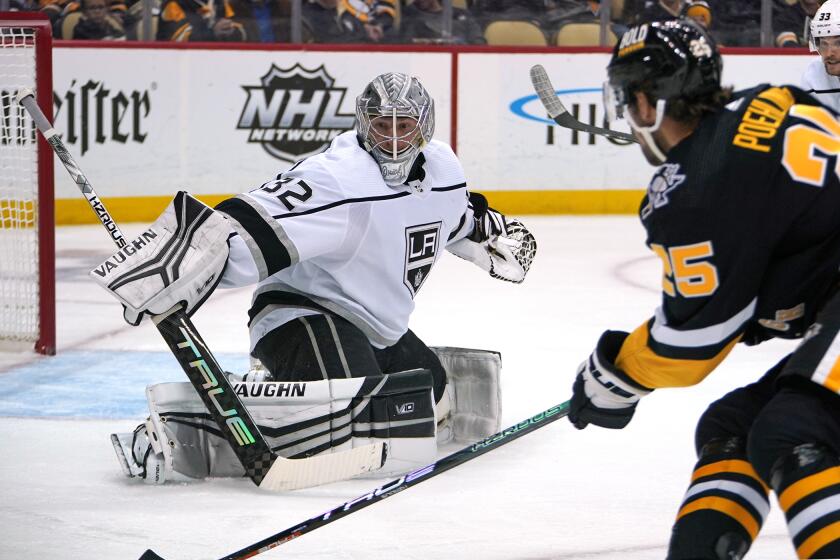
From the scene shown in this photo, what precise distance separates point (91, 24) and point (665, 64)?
19.3 ft

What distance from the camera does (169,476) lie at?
2.95 meters

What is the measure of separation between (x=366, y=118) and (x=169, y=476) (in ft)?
3.04

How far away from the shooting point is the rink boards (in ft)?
23.1

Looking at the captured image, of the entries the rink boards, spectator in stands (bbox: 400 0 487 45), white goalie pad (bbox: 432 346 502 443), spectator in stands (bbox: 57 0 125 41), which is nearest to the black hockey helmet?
white goalie pad (bbox: 432 346 502 443)

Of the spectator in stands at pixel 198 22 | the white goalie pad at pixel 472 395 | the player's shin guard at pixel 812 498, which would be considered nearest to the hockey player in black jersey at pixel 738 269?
the player's shin guard at pixel 812 498

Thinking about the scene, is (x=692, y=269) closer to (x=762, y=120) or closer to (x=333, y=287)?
(x=762, y=120)

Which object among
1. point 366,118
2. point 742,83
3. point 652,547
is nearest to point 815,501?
point 652,547

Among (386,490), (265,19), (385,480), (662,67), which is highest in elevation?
(265,19)

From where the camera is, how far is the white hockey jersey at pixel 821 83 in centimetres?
464

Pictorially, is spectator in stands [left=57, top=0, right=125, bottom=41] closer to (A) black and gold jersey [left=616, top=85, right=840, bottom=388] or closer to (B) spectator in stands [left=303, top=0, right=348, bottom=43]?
(B) spectator in stands [left=303, top=0, right=348, bottom=43]

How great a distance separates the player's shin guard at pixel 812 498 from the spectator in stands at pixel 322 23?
612cm

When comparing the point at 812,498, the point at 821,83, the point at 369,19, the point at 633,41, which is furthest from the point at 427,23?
the point at 812,498

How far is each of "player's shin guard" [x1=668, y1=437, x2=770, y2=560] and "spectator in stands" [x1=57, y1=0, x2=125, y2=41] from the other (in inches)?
233

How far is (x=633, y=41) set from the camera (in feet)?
5.93
